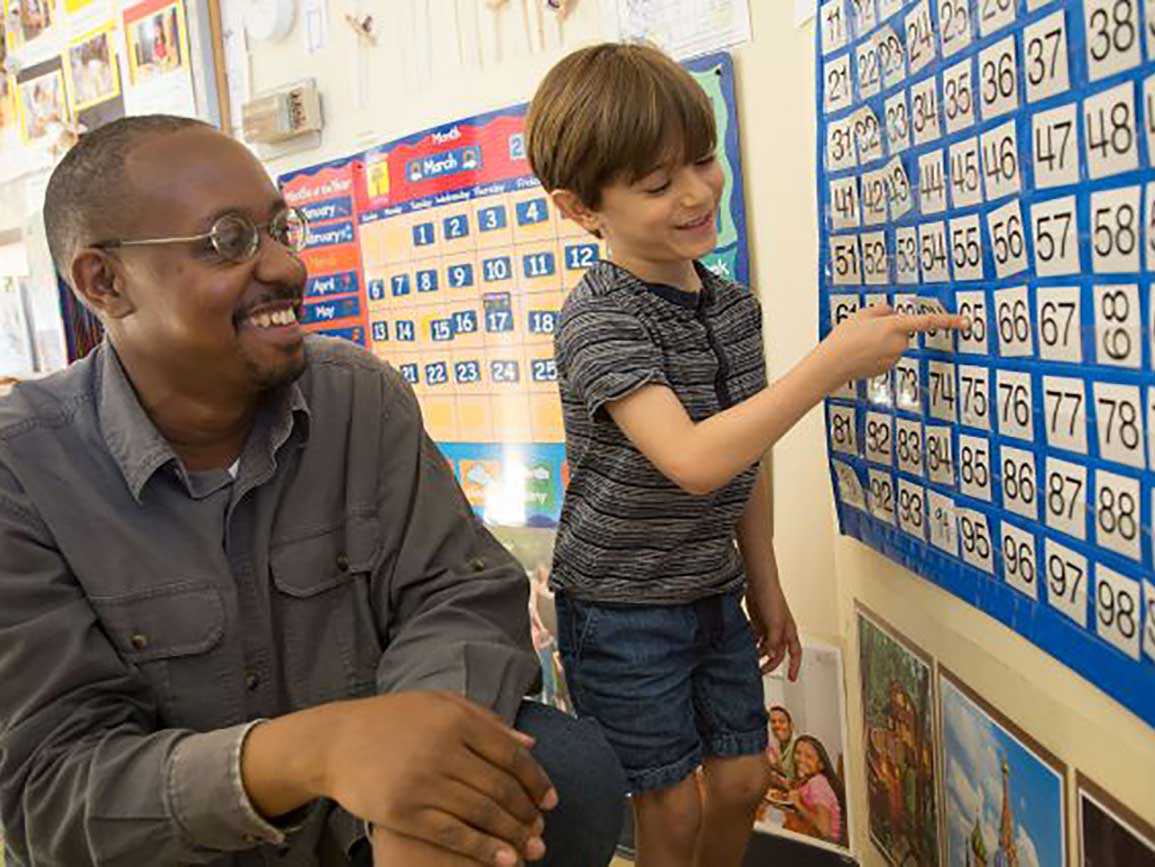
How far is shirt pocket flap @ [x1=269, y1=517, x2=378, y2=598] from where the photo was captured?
1.08 m

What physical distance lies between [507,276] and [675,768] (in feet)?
3.05

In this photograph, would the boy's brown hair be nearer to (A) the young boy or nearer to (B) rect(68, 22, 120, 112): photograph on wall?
(A) the young boy

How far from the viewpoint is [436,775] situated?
0.82m

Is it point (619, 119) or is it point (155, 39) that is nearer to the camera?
point (619, 119)

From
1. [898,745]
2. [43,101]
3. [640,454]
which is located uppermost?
[43,101]

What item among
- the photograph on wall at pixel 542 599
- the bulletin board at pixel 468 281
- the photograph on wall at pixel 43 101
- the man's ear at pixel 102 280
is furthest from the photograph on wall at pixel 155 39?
the man's ear at pixel 102 280

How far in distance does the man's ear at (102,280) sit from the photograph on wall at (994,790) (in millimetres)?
918

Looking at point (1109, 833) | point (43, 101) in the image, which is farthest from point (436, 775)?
point (43, 101)

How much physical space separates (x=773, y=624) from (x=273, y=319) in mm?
686

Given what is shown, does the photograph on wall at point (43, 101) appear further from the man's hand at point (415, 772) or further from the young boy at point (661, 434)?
the man's hand at point (415, 772)

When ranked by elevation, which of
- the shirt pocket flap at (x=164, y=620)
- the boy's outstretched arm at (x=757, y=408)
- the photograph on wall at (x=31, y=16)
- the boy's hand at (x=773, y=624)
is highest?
the photograph on wall at (x=31, y=16)

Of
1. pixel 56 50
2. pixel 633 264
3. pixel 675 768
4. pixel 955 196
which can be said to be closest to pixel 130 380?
pixel 633 264

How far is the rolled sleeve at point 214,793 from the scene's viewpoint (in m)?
0.87

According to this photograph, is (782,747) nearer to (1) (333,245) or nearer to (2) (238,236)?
(2) (238,236)
